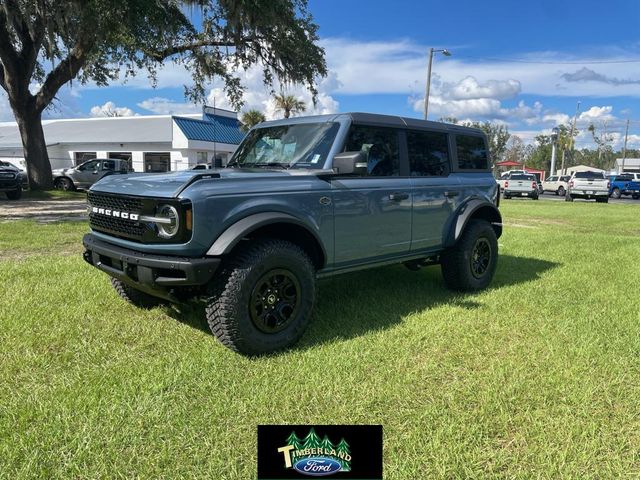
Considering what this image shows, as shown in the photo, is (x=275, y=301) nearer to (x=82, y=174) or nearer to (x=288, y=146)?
(x=288, y=146)

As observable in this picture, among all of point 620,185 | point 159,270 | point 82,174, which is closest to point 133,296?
point 159,270

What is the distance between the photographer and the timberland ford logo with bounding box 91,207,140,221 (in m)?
3.53

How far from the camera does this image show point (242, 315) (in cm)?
343

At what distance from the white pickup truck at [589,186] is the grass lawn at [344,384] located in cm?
2250

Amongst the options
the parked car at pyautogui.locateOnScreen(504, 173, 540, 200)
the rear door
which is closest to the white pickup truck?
the parked car at pyautogui.locateOnScreen(504, 173, 540, 200)

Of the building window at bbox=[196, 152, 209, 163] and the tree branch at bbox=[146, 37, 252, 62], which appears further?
the building window at bbox=[196, 152, 209, 163]

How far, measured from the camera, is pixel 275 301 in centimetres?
370

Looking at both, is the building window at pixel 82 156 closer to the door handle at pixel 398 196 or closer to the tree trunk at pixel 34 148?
the tree trunk at pixel 34 148

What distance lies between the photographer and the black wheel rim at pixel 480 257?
5562 millimetres

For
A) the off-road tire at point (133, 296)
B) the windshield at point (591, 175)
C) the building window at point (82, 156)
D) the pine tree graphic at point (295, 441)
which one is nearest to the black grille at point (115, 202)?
the off-road tire at point (133, 296)

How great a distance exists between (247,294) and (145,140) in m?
35.0

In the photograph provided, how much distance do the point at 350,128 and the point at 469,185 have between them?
6.35ft

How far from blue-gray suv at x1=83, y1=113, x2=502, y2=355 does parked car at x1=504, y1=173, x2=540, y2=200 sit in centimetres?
2305

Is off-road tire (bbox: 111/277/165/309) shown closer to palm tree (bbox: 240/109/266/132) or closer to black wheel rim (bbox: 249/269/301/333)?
black wheel rim (bbox: 249/269/301/333)
